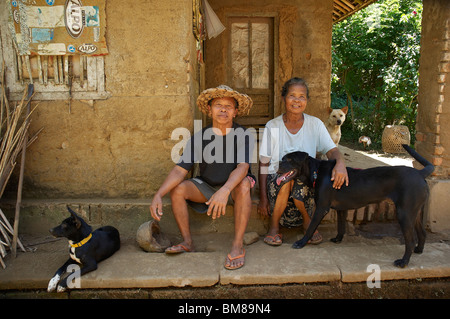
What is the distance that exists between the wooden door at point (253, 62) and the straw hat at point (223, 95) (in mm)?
3115

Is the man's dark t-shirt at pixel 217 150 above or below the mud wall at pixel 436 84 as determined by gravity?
below

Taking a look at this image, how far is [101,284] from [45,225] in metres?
1.30

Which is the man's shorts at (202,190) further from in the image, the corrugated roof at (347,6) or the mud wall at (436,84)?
the corrugated roof at (347,6)

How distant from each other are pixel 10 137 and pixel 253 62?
442 cm

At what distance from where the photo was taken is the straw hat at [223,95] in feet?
9.86

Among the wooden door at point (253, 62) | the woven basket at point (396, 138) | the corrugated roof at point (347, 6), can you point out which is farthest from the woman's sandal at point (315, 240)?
the woven basket at point (396, 138)

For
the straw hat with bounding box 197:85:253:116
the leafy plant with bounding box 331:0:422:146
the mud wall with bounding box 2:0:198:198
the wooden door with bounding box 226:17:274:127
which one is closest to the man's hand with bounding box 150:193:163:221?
the mud wall with bounding box 2:0:198:198

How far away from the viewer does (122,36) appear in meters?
3.38

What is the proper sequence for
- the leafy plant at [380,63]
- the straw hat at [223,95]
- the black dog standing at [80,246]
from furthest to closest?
1. the leafy plant at [380,63]
2. the straw hat at [223,95]
3. the black dog standing at [80,246]

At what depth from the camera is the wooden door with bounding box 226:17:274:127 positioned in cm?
624

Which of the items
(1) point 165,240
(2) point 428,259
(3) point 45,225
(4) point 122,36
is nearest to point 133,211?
(1) point 165,240

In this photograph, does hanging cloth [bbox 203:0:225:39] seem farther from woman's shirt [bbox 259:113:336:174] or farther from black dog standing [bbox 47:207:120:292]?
black dog standing [bbox 47:207:120:292]

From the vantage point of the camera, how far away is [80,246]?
8.75 ft

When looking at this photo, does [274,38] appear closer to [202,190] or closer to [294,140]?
[294,140]
